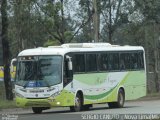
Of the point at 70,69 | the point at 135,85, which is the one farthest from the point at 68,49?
the point at 135,85

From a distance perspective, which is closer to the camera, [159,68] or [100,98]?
[100,98]

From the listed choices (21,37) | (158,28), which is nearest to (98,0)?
(158,28)

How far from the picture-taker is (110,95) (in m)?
32.1

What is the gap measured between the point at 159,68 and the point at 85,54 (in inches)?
1089

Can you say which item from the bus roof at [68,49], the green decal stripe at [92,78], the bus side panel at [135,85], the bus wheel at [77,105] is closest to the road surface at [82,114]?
the bus wheel at [77,105]

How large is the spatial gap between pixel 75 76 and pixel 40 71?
2021 millimetres

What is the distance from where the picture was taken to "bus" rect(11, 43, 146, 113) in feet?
90.5

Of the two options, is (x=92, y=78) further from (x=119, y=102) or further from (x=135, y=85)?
(x=135, y=85)

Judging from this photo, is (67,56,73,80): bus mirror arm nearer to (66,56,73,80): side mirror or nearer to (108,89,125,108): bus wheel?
(66,56,73,80): side mirror

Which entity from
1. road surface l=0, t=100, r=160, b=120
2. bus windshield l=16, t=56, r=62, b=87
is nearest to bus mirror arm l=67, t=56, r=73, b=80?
bus windshield l=16, t=56, r=62, b=87

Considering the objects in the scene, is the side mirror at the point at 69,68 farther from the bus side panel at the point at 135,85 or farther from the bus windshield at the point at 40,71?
the bus side panel at the point at 135,85

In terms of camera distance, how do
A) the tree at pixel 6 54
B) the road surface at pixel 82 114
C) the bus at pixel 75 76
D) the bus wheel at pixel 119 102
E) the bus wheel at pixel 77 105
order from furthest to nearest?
the tree at pixel 6 54 → the bus wheel at pixel 119 102 → the bus wheel at pixel 77 105 → the bus at pixel 75 76 → the road surface at pixel 82 114

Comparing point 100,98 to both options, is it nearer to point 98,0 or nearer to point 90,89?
point 90,89

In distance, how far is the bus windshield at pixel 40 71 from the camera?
27609 mm
